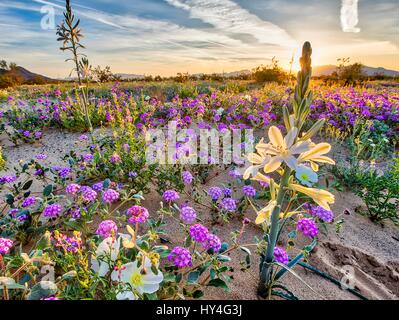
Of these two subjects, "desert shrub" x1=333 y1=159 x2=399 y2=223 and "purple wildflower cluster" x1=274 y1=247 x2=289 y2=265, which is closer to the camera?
"purple wildflower cluster" x1=274 y1=247 x2=289 y2=265

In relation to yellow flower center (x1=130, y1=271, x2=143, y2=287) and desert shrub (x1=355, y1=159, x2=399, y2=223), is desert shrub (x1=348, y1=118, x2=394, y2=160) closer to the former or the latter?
desert shrub (x1=355, y1=159, x2=399, y2=223)

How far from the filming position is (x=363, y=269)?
2.27 m

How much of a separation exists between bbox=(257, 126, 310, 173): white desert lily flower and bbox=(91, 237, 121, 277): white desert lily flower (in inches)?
38.5

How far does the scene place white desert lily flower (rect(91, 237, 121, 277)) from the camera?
1485 mm

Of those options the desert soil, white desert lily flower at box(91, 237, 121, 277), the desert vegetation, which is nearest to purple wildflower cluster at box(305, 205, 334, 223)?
the desert vegetation

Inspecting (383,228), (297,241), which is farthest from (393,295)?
(383,228)

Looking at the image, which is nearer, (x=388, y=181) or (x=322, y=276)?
(x=322, y=276)

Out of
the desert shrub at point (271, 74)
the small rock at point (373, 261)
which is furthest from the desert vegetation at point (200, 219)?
the desert shrub at point (271, 74)

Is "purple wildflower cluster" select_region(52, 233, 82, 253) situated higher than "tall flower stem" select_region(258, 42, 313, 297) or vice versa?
"tall flower stem" select_region(258, 42, 313, 297)

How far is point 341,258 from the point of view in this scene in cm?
234

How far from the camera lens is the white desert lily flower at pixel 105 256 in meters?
1.48
